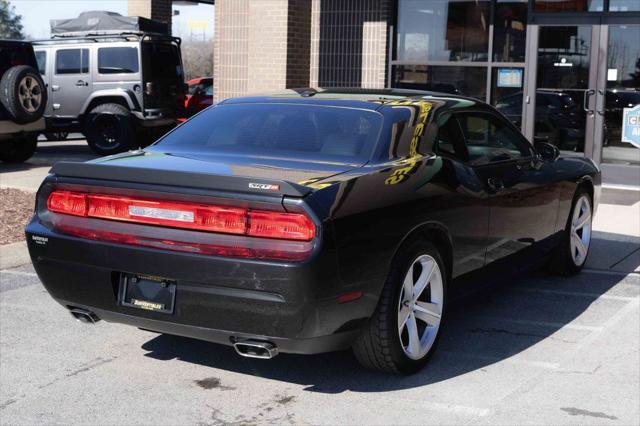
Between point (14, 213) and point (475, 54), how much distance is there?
7.15 meters

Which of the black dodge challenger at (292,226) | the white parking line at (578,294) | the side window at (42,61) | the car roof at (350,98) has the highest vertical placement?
the side window at (42,61)

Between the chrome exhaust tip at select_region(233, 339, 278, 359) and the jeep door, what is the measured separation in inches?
544

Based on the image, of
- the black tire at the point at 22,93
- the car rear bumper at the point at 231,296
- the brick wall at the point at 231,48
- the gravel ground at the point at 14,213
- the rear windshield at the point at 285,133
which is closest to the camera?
the car rear bumper at the point at 231,296

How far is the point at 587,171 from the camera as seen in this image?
24.7 ft

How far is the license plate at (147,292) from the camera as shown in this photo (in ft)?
14.9

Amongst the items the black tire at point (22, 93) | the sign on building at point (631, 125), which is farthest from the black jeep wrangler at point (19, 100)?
the sign on building at point (631, 125)

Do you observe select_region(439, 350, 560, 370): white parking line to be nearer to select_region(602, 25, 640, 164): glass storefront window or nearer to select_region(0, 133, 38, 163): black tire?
select_region(602, 25, 640, 164): glass storefront window

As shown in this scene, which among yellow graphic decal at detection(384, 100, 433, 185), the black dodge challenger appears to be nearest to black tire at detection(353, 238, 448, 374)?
the black dodge challenger

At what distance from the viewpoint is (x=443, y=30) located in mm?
14008

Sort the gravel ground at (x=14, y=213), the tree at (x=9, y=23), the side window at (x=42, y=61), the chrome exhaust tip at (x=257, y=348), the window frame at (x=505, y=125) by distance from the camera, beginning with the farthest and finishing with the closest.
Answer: the tree at (x=9, y=23) → the side window at (x=42, y=61) → the gravel ground at (x=14, y=213) → the window frame at (x=505, y=125) → the chrome exhaust tip at (x=257, y=348)

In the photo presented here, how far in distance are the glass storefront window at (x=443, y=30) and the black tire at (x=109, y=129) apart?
17.6ft

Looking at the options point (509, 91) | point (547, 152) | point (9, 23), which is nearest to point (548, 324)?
point (547, 152)

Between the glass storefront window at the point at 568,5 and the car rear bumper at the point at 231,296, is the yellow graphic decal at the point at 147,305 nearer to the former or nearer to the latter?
the car rear bumper at the point at 231,296

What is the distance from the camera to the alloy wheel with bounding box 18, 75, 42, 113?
13695 mm
